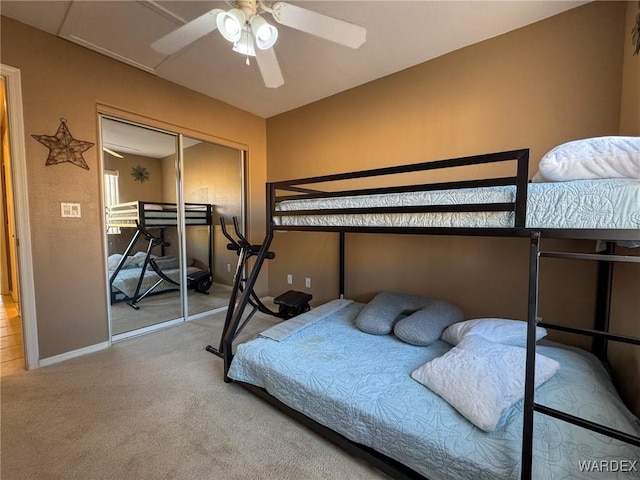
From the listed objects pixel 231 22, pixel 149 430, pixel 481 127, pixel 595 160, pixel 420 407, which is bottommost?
pixel 149 430

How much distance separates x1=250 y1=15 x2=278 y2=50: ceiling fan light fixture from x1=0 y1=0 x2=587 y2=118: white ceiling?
0.64 m

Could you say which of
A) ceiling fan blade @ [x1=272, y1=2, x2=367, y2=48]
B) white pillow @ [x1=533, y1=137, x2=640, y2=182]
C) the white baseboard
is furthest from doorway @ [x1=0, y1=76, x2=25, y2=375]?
white pillow @ [x1=533, y1=137, x2=640, y2=182]

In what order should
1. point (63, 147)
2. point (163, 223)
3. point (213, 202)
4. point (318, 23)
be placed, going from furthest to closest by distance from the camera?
point (213, 202) < point (163, 223) < point (63, 147) < point (318, 23)

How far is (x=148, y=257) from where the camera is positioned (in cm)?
289

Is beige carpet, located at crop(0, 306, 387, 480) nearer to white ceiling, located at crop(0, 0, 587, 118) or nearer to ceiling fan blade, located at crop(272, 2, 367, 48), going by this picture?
ceiling fan blade, located at crop(272, 2, 367, 48)

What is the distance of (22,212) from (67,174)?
0.41 metres

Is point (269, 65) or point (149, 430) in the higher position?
point (269, 65)

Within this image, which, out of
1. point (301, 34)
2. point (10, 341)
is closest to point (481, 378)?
point (301, 34)

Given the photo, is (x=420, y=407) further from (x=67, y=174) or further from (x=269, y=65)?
(x=67, y=174)

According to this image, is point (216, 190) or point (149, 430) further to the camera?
point (216, 190)

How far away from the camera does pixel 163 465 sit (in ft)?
4.23

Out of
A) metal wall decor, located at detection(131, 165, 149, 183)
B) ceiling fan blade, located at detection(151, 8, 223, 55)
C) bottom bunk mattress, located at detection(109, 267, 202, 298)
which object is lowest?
bottom bunk mattress, located at detection(109, 267, 202, 298)

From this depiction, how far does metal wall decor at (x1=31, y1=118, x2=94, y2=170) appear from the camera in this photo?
2.09 m

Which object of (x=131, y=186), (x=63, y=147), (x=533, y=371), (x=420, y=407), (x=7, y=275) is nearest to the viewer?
(x=533, y=371)
